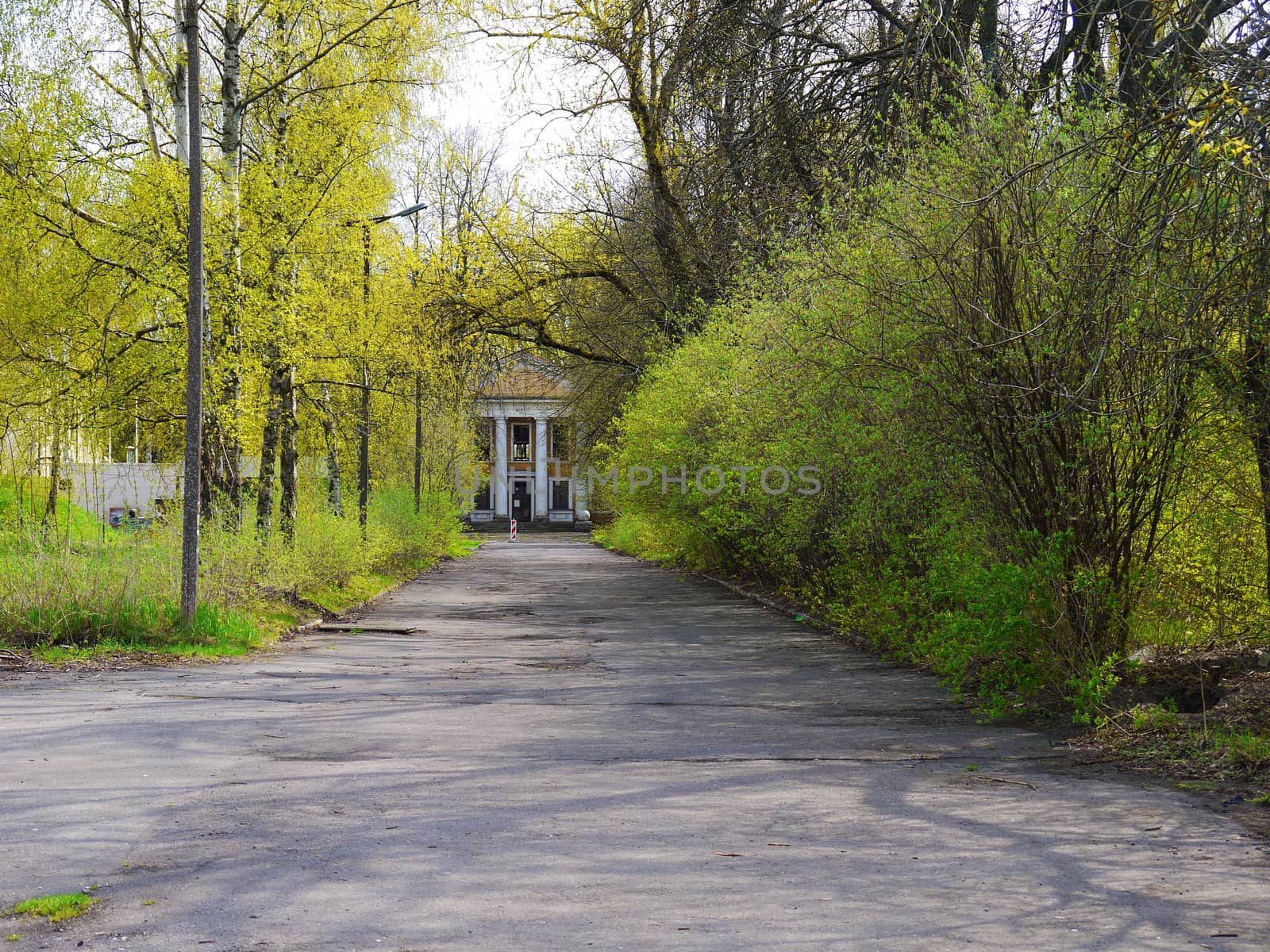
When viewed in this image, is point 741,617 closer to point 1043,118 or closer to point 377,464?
point 1043,118

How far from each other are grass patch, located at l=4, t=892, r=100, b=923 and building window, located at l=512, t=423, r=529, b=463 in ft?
266

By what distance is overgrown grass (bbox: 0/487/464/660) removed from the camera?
587 inches

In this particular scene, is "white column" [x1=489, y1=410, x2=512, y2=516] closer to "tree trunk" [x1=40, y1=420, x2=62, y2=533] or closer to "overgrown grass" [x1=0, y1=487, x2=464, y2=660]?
"tree trunk" [x1=40, y1=420, x2=62, y2=533]

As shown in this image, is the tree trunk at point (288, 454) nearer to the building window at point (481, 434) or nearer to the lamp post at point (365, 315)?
the lamp post at point (365, 315)

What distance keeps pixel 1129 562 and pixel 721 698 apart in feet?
12.5

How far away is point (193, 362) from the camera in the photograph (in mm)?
15398

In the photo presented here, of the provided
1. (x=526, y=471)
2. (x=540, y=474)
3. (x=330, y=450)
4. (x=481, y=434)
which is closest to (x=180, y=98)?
(x=330, y=450)

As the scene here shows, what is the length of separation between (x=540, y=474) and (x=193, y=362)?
70871 millimetres

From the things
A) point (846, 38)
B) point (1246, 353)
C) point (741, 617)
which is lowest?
point (741, 617)

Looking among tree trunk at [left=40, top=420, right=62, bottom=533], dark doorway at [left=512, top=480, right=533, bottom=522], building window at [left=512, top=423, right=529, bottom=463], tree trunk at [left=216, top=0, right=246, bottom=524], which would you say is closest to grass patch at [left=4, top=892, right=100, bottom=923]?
tree trunk at [left=40, top=420, right=62, bottom=533]

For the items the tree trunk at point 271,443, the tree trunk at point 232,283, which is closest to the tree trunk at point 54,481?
the tree trunk at point 232,283

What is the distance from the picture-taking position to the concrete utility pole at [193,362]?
15.2 m

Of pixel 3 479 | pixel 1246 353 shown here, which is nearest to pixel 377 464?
pixel 3 479

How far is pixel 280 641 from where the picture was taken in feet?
56.0
